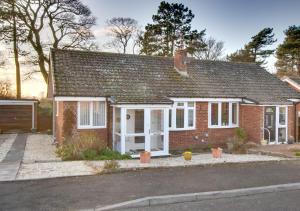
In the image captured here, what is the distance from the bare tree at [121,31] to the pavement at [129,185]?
96.0 feet

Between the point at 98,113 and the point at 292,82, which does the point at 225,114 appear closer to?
the point at 98,113

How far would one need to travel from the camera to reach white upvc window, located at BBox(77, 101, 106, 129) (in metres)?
16.1

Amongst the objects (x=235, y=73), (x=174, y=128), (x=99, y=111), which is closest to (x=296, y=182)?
(x=174, y=128)

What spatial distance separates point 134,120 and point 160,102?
6.93ft

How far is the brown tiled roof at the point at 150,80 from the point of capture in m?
16.5

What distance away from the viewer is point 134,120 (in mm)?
17062

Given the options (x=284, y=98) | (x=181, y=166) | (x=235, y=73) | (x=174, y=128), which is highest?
(x=235, y=73)

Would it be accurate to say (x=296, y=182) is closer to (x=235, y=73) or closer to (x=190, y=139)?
(x=190, y=139)

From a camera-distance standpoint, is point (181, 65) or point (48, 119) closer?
point (181, 65)

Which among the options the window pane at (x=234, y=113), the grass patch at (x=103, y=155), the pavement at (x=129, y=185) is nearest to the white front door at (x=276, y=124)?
the window pane at (x=234, y=113)

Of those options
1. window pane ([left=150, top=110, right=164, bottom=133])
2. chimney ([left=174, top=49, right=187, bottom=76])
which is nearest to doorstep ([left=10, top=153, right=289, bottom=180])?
window pane ([left=150, top=110, right=164, bottom=133])

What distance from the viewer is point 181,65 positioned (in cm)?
2072

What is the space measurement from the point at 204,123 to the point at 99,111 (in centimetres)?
614

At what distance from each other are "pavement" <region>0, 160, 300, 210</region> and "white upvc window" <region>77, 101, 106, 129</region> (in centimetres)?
509
